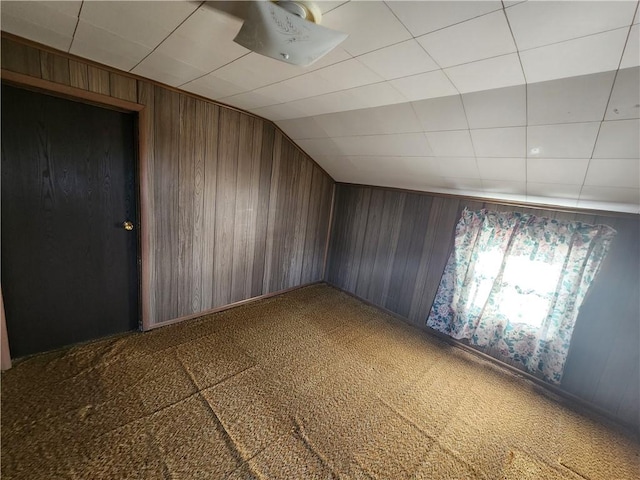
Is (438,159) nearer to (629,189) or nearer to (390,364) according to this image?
(629,189)

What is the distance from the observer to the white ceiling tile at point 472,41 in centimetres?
96

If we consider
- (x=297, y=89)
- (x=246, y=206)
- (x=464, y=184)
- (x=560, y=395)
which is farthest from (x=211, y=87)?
(x=560, y=395)

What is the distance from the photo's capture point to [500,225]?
2.45m

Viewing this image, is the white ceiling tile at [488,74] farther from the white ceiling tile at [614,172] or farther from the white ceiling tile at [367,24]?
the white ceiling tile at [614,172]

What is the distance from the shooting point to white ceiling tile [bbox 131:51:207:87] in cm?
158

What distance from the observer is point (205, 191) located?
2.42 meters

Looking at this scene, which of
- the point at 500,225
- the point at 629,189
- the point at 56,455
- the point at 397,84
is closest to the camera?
the point at 56,455

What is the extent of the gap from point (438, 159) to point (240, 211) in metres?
1.94

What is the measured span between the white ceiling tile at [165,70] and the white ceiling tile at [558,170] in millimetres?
2355

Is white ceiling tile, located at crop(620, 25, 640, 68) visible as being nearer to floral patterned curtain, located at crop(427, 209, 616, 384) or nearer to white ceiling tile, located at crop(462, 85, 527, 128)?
white ceiling tile, located at crop(462, 85, 527, 128)

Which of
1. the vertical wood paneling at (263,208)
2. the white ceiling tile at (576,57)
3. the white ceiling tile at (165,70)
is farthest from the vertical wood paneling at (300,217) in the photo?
the white ceiling tile at (576,57)

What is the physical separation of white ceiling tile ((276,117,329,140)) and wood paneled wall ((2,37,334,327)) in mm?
132

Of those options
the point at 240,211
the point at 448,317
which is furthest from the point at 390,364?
the point at 240,211

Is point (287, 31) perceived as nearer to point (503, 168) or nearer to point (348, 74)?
point (348, 74)
